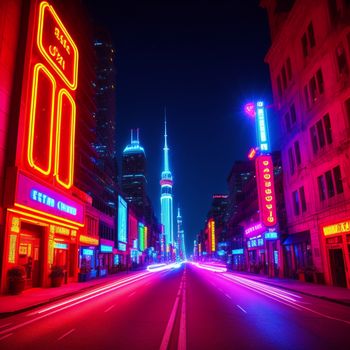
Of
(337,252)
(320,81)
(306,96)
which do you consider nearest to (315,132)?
(306,96)

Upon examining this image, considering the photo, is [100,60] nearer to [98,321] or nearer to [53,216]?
[53,216]

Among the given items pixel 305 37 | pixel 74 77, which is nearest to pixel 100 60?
pixel 74 77

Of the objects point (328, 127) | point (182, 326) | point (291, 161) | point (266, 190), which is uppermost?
point (328, 127)

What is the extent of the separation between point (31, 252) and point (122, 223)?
52038 millimetres

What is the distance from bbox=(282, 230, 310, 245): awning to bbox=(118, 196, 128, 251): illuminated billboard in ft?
151

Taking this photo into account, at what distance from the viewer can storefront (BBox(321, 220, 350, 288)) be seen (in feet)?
79.6

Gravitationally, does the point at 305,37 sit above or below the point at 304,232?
above

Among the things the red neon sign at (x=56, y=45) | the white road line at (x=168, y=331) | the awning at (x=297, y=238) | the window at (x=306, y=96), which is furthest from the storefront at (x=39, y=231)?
the window at (x=306, y=96)

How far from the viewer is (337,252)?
86.7 feet

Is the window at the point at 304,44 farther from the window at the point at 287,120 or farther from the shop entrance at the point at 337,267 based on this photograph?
the shop entrance at the point at 337,267

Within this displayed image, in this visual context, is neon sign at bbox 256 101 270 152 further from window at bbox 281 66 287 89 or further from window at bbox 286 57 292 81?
window at bbox 286 57 292 81

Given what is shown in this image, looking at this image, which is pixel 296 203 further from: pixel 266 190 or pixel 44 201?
pixel 44 201

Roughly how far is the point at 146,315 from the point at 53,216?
712 inches

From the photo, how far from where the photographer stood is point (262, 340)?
9.41m
